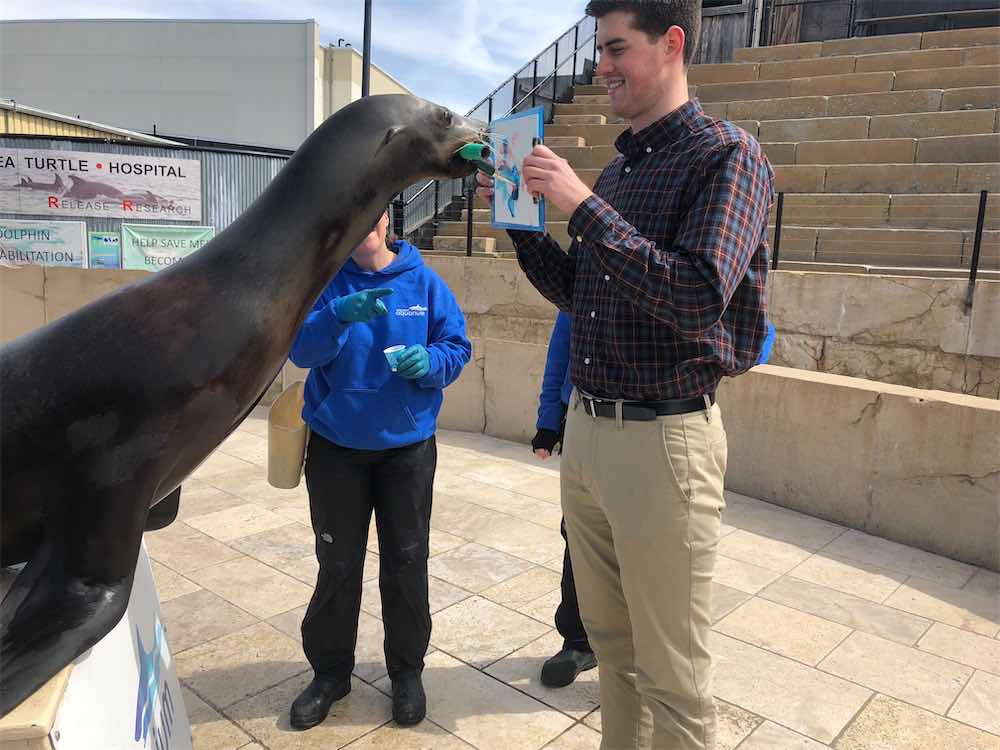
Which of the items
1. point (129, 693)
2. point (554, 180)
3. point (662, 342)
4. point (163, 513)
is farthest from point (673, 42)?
point (129, 693)

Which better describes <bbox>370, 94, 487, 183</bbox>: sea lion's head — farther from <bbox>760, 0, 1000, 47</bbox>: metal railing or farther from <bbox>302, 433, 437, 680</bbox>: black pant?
<bbox>760, 0, 1000, 47</bbox>: metal railing

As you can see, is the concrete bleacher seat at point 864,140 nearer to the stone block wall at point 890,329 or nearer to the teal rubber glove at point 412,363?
the stone block wall at point 890,329

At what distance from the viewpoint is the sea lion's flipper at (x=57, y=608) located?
130cm

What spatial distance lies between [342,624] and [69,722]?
155 cm

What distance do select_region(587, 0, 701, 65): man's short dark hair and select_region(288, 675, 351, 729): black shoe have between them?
246 cm

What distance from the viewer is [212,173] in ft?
29.9

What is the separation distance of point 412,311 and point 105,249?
732 cm

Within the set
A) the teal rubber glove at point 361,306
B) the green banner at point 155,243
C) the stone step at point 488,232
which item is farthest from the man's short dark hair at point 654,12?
the green banner at point 155,243

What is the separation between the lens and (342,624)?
111 inches

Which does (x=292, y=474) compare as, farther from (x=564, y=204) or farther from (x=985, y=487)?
(x=985, y=487)

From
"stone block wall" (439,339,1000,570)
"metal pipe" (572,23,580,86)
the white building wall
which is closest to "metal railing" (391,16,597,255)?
"metal pipe" (572,23,580,86)

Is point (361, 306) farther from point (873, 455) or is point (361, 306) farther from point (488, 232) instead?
point (488, 232)

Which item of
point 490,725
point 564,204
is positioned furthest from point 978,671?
point 564,204

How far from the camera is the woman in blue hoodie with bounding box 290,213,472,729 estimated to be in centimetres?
270
